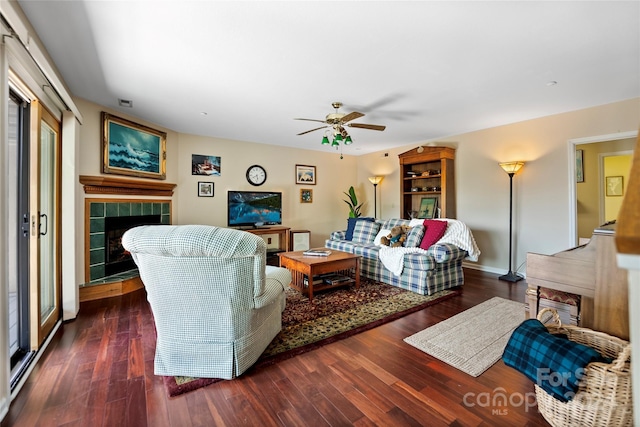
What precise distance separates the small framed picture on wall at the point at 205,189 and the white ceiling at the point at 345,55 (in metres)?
1.48

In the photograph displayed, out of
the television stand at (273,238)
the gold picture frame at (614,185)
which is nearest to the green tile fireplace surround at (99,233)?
the television stand at (273,238)

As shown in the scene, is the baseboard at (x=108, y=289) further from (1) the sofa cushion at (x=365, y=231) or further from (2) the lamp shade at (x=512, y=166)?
(2) the lamp shade at (x=512, y=166)

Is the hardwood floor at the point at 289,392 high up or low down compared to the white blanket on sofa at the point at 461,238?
down

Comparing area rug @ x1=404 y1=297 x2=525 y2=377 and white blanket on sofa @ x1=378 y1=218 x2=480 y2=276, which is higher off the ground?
white blanket on sofa @ x1=378 y1=218 x2=480 y2=276

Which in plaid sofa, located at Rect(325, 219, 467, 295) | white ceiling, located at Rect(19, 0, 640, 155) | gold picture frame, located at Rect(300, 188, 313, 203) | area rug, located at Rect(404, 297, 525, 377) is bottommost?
area rug, located at Rect(404, 297, 525, 377)

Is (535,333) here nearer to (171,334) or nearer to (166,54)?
(171,334)

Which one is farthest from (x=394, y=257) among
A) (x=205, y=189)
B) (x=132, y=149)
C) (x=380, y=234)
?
(x=132, y=149)

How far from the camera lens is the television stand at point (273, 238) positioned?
203 inches

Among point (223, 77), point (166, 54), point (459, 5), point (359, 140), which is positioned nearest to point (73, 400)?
point (166, 54)

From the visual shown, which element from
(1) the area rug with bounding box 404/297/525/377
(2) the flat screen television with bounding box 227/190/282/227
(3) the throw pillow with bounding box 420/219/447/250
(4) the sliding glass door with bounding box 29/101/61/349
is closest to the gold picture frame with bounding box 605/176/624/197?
(3) the throw pillow with bounding box 420/219/447/250

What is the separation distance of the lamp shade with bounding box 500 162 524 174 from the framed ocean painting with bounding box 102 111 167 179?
500cm

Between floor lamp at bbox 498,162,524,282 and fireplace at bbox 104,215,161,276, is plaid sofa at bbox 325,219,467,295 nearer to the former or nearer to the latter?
floor lamp at bbox 498,162,524,282

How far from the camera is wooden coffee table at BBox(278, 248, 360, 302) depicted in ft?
10.3

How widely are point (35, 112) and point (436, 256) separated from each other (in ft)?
13.0
